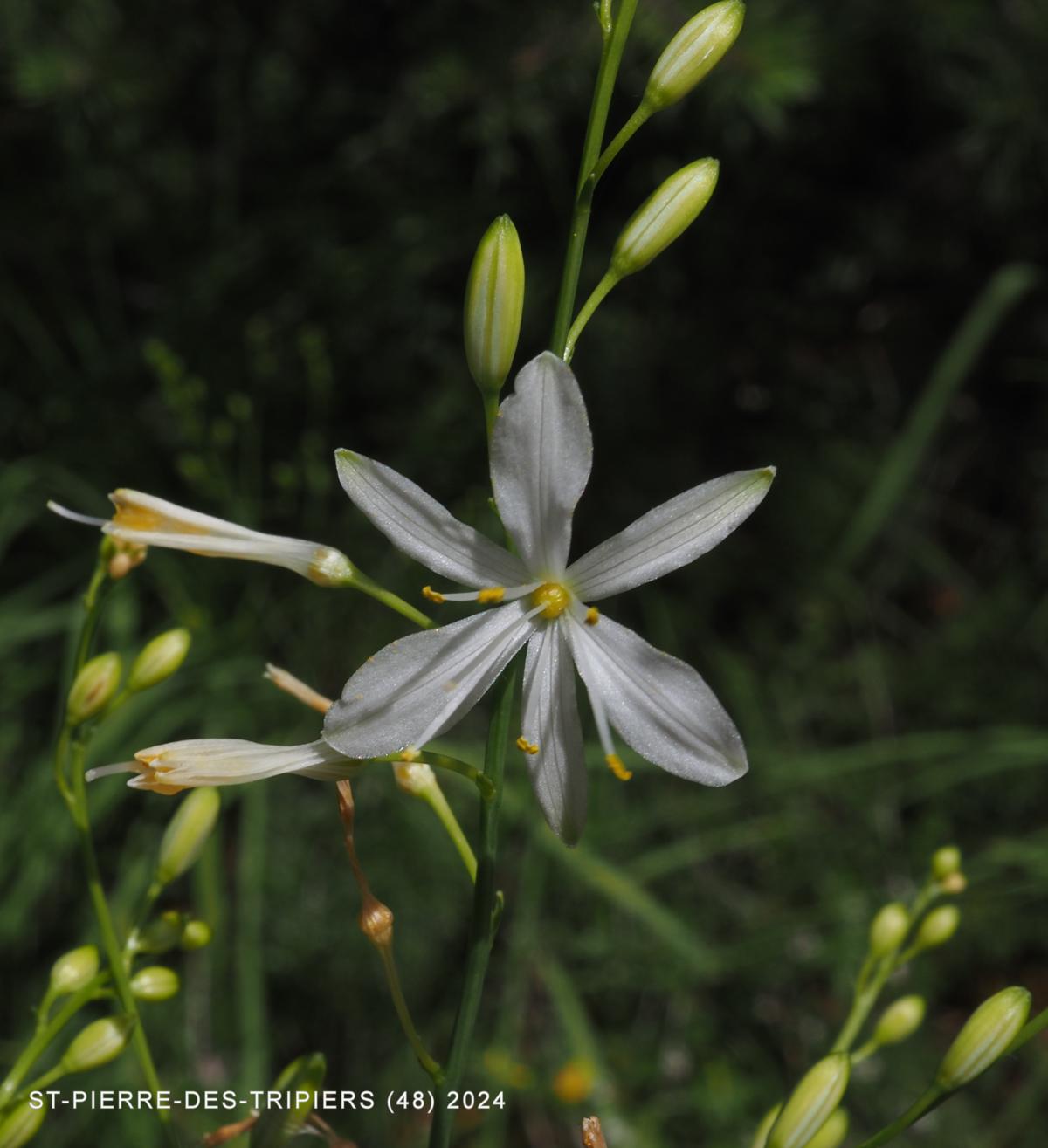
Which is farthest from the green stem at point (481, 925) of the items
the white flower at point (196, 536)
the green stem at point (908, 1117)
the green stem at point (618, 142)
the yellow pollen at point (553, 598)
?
the green stem at point (618, 142)

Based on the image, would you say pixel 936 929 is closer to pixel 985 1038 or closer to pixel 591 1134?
pixel 985 1038

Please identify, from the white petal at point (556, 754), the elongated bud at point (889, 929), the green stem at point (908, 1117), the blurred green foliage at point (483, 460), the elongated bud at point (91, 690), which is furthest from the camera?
the blurred green foliage at point (483, 460)

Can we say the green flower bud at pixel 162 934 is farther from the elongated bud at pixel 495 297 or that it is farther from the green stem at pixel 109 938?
the elongated bud at pixel 495 297

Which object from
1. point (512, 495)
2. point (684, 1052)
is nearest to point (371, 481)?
point (512, 495)

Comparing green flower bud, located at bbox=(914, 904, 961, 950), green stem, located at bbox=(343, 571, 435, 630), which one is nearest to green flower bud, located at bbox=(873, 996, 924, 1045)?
green flower bud, located at bbox=(914, 904, 961, 950)

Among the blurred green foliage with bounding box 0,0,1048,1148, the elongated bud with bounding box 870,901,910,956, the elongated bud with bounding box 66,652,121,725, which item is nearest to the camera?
the elongated bud with bounding box 66,652,121,725

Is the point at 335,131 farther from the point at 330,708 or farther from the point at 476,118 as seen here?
the point at 330,708

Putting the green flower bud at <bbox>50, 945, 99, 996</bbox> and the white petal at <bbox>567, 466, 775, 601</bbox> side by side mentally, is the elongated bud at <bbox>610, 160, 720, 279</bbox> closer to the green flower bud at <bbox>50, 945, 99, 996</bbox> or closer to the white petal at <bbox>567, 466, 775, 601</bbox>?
the white petal at <bbox>567, 466, 775, 601</bbox>
